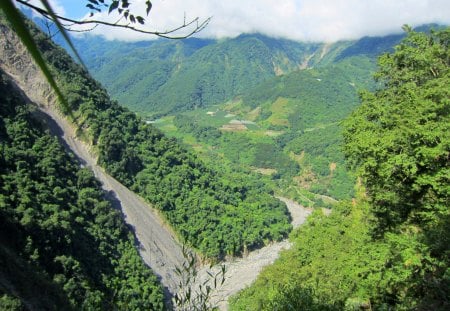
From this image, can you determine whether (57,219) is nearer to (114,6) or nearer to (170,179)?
(170,179)

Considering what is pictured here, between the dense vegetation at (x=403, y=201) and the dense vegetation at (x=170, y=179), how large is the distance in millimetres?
25312

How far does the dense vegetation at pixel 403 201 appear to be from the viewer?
314 inches

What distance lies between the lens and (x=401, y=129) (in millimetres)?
9781

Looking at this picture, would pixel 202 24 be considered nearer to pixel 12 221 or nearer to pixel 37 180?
pixel 12 221

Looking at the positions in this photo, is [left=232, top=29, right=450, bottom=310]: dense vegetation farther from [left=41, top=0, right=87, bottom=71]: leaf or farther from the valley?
[left=41, top=0, right=87, bottom=71]: leaf

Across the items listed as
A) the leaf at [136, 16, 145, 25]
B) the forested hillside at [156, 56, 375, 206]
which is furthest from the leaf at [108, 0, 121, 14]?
the forested hillside at [156, 56, 375, 206]

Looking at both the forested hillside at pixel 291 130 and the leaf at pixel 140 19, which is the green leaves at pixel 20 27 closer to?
the leaf at pixel 140 19

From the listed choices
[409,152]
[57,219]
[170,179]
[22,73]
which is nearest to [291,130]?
[170,179]

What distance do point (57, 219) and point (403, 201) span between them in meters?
20.2

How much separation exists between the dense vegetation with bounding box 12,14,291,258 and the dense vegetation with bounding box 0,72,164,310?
559cm

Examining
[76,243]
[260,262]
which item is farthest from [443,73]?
[260,262]

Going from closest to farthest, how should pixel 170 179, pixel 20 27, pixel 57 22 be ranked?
1. pixel 20 27
2. pixel 57 22
3. pixel 170 179

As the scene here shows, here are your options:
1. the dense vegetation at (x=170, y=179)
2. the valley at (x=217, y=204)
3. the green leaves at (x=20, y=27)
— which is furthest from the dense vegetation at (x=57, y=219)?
the green leaves at (x=20, y=27)

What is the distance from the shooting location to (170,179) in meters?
42.3
